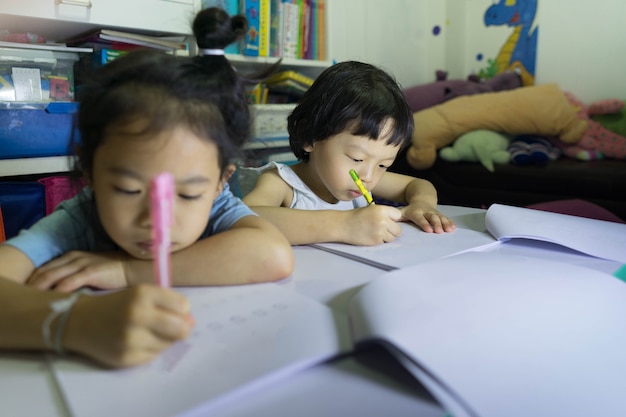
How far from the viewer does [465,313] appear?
404 millimetres

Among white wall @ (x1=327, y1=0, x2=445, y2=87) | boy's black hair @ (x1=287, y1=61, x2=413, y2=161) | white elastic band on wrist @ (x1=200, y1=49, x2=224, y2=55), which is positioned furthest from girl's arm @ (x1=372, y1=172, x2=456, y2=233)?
white wall @ (x1=327, y1=0, x2=445, y2=87)

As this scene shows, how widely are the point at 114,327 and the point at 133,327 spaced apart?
0.05ft

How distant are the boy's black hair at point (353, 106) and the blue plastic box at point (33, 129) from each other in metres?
0.79

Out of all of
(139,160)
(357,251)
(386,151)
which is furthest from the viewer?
(386,151)

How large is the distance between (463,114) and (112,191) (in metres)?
2.16

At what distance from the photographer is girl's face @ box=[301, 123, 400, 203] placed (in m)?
0.93

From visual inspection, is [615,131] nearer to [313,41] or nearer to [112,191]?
[313,41]

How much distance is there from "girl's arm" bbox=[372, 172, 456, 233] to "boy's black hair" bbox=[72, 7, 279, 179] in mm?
378

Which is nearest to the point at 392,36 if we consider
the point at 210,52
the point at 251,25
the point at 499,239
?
the point at 251,25

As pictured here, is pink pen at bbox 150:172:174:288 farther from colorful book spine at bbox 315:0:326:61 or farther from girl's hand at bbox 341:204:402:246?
colorful book spine at bbox 315:0:326:61

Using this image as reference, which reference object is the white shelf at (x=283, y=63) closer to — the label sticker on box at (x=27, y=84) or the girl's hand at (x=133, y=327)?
the label sticker on box at (x=27, y=84)

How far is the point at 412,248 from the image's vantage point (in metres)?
0.70

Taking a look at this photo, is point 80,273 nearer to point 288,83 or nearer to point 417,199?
point 417,199

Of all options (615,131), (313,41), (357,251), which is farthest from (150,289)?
(615,131)
